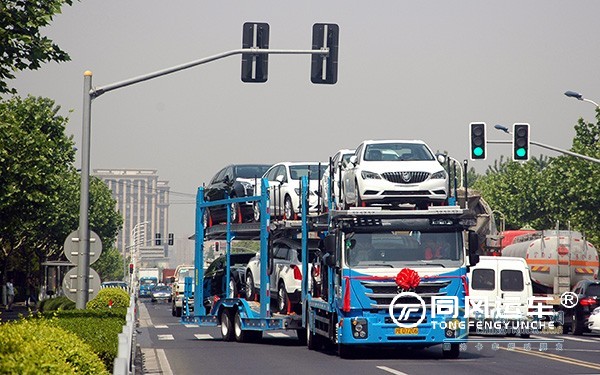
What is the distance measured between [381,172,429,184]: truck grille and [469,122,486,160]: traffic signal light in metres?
9.95

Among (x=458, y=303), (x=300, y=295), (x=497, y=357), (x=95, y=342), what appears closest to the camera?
(x=95, y=342)

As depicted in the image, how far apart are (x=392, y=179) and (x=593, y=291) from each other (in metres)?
16.6

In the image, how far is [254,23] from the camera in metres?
21.6

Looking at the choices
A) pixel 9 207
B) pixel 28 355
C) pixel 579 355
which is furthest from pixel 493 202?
pixel 28 355

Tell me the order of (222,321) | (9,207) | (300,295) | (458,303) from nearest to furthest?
1. (458,303)
2. (300,295)
3. (222,321)
4. (9,207)

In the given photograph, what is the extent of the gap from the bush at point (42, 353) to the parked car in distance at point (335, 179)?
38.8 ft

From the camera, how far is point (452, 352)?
22.8 metres

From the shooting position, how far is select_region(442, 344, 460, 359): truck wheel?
2262 cm

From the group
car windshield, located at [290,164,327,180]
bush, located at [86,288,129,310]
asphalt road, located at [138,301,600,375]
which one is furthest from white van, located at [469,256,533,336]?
bush, located at [86,288,129,310]

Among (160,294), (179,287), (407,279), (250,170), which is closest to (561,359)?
(407,279)

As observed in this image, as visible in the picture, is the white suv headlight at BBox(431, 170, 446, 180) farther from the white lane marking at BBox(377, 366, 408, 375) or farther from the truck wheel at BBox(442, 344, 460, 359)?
the white lane marking at BBox(377, 366, 408, 375)

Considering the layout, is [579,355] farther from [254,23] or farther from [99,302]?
[99,302]

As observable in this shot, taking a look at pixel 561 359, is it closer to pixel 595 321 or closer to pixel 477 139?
pixel 477 139

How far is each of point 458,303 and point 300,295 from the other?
464cm
